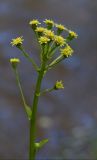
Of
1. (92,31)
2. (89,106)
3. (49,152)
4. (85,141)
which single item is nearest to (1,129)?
(49,152)

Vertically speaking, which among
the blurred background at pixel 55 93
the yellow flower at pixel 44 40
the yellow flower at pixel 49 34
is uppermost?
the yellow flower at pixel 49 34

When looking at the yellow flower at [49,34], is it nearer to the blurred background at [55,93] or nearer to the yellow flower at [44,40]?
the yellow flower at [44,40]

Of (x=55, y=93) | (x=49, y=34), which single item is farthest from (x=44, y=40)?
(x=55, y=93)

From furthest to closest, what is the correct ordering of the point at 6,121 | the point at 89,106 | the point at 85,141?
the point at 89,106, the point at 6,121, the point at 85,141

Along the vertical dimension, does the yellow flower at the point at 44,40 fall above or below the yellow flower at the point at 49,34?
below

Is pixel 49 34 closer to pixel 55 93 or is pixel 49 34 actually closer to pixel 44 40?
pixel 44 40

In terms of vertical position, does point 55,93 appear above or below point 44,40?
below

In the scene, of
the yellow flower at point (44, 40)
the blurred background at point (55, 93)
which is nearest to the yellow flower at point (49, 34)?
the yellow flower at point (44, 40)

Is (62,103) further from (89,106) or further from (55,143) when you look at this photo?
(55,143)

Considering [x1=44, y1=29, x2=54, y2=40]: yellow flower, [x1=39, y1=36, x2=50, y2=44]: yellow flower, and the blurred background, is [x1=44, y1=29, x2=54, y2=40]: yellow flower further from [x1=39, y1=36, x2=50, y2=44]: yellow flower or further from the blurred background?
the blurred background
